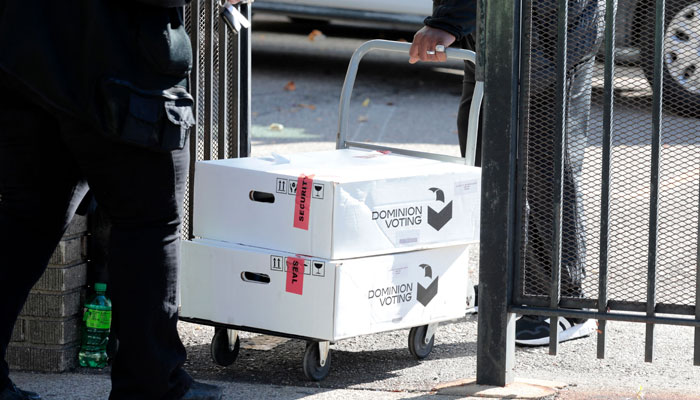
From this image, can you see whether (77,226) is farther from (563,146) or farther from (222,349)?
(563,146)

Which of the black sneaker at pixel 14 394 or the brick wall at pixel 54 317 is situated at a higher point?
the brick wall at pixel 54 317

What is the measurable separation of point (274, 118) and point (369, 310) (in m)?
4.84

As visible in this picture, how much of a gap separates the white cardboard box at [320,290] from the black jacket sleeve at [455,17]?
0.73 m

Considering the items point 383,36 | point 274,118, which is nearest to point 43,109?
point 274,118

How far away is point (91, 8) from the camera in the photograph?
244 cm

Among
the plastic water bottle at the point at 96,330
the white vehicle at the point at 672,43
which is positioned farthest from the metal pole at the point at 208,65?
the white vehicle at the point at 672,43

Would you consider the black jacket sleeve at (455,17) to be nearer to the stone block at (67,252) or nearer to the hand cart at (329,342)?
the hand cart at (329,342)

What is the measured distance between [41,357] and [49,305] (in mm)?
172

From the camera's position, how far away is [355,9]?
8.84 meters

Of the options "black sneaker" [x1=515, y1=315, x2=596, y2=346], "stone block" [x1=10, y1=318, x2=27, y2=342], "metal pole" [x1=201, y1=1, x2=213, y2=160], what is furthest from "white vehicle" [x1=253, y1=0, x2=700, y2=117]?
"stone block" [x1=10, y1=318, x2=27, y2=342]

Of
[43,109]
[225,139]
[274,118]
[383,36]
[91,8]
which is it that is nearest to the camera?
[91,8]

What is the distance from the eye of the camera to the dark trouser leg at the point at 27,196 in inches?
106

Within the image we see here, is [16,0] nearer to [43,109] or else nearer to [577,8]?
[43,109]

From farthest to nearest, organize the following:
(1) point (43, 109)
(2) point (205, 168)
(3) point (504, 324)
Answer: (2) point (205, 168)
(3) point (504, 324)
(1) point (43, 109)
